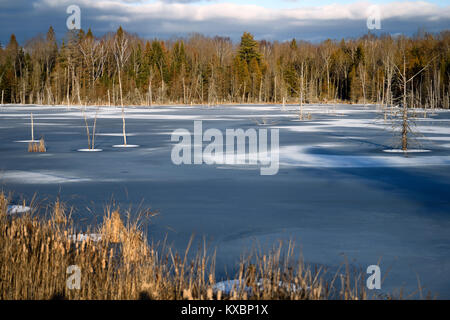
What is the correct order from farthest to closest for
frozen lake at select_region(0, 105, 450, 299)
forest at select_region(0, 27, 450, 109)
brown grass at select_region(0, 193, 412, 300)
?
forest at select_region(0, 27, 450, 109)
frozen lake at select_region(0, 105, 450, 299)
brown grass at select_region(0, 193, 412, 300)

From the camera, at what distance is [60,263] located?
4699mm

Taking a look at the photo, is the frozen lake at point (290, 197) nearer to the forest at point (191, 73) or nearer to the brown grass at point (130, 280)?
the brown grass at point (130, 280)

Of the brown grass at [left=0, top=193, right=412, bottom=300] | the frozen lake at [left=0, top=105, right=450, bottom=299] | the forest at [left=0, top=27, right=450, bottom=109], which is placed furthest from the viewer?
the forest at [left=0, top=27, right=450, bottom=109]

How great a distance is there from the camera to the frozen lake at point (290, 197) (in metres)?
5.80

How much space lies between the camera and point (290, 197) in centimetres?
870

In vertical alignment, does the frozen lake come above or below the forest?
below

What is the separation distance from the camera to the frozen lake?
5797 millimetres

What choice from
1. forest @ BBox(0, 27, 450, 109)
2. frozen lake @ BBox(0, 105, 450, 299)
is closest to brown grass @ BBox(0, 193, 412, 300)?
frozen lake @ BBox(0, 105, 450, 299)

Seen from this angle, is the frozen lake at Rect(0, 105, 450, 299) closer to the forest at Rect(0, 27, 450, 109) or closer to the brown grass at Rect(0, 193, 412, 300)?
the brown grass at Rect(0, 193, 412, 300)

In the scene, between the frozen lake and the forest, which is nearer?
the frozen lake

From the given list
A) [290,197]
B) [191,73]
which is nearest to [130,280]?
[290,197]

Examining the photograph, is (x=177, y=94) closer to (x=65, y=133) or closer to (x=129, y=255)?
(x=65, y=133)

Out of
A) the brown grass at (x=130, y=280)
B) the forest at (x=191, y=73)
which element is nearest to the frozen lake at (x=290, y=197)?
the brown grass at (x=130, y=280)

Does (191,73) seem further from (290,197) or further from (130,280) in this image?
(130,280)
